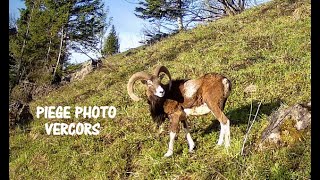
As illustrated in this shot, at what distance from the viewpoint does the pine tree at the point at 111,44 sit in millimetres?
9869

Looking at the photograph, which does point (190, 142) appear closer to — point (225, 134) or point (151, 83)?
point (225, 134)

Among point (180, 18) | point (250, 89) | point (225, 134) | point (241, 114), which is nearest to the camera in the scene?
point (225, 134)

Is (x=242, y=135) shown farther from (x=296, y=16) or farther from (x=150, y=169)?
(x=296, y=16)

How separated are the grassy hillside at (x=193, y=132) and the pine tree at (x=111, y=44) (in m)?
0.39

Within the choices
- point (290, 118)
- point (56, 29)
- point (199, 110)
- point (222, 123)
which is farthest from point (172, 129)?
point (56, 29)

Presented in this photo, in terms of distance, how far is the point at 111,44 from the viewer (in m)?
10.7

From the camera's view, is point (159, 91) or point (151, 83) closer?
point (159, 91)

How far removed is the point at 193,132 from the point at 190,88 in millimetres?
806

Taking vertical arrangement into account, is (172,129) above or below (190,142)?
above

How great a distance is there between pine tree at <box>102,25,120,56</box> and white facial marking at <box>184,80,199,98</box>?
11.7 ft

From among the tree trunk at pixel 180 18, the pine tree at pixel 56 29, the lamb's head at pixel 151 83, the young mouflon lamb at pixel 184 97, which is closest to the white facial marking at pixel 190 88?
the young mouflon lamb at pixel 184 97

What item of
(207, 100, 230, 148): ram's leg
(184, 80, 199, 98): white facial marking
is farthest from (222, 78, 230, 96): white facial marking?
(184, 80, 199, 98): white facial marking

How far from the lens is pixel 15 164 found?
7926 millimetres

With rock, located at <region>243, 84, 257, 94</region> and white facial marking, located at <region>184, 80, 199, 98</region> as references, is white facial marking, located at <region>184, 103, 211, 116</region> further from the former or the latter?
rock, located at <region>243, 84, 257, 94</region>
